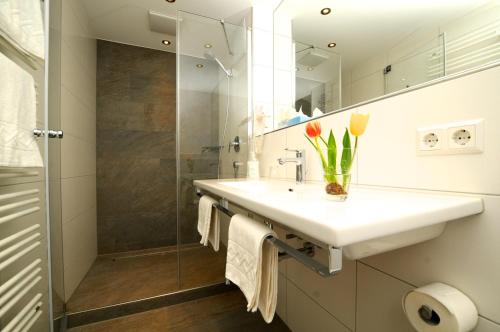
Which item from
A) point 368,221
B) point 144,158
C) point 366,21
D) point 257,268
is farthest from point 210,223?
point 144,158

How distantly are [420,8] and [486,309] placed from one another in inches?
35.1

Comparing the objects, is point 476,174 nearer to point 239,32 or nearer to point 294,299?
point 294,299

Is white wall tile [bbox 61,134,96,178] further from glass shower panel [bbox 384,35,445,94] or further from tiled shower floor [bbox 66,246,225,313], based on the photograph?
glass shower panel [bbox 384,35,445,94]

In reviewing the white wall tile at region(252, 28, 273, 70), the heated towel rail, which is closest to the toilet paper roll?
the heated towel rail

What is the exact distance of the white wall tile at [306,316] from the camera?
0.87 m

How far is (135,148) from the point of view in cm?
231

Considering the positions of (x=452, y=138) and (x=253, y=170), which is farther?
(x=253, y=170)

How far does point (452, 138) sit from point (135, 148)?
256 centimetres

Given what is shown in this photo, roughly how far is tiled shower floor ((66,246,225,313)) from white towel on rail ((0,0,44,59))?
1.46m

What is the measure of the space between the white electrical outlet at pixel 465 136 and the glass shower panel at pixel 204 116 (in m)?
1.33

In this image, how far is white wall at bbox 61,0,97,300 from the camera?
4.67 feet

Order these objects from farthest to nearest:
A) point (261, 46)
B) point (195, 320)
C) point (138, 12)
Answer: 1. point (138, 12)
2. point (261, 46)
3. point (195, 320)

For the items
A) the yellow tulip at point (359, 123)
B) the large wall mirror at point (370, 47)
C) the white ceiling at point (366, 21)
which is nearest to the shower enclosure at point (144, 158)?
the large wall mirror at point (370, 47)

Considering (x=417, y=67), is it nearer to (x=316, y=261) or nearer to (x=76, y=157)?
(x=316, y=261)
